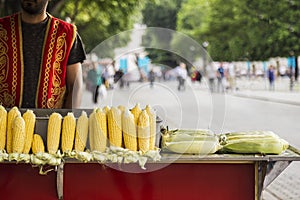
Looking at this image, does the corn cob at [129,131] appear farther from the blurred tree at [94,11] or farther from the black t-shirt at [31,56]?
the blurred tree at [94,11]

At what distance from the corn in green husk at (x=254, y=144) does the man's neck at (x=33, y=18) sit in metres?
1.65

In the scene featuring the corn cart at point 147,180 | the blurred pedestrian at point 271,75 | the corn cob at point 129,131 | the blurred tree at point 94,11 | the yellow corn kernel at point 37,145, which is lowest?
the corn cart at point 147,180

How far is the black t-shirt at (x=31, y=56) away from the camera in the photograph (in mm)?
4723

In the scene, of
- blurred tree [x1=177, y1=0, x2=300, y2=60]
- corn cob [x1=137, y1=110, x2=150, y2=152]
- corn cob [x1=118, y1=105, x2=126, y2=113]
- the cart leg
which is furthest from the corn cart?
blurred tree [x1=177, y1=0, x2=300, y2=60]

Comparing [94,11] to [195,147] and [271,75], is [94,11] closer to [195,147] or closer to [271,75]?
[271,75]

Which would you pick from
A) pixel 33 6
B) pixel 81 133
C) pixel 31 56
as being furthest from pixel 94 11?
pixel 81 133

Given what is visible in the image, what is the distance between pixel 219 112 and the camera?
13.5ft

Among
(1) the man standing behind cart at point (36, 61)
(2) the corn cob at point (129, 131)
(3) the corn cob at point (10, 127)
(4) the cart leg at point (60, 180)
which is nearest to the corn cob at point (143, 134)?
(2) the corn cob at point (129, 131)

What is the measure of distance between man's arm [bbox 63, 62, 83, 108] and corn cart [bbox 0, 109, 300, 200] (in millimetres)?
1025

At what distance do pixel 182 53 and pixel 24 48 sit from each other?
138cm

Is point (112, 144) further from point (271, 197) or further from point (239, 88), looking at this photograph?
point (239, 88)

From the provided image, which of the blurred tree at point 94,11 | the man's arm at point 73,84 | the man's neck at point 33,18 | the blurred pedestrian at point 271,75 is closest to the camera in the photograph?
the man's neck at point 33,18

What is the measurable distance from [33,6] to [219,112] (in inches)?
56.9

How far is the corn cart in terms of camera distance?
3814 millimetres
